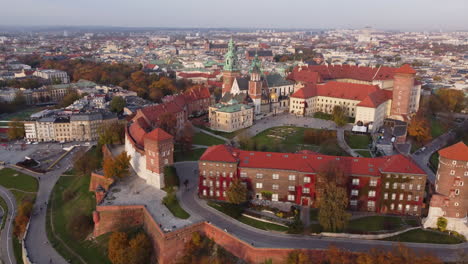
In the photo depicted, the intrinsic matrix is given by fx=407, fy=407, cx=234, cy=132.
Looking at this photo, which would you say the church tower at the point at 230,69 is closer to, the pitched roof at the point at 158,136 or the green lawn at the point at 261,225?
the pitched roof at the point at 158,136

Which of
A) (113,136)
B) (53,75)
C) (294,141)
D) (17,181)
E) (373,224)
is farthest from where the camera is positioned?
(53,75)

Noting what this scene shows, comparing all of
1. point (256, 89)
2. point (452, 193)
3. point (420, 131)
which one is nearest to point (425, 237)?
point (452, 193)

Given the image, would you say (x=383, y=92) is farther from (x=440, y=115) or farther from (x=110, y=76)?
(x=110, y=76)

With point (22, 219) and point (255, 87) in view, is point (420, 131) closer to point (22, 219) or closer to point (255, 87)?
point (255, 87)

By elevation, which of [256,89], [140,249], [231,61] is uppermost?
[231,61]

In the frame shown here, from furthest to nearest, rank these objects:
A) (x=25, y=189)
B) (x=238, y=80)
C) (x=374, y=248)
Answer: (x=238, y=80) < (x=25, y=189) < (x=374, y=248)

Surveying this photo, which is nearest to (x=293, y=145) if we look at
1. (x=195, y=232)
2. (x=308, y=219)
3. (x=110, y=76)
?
(x=308, y=219)

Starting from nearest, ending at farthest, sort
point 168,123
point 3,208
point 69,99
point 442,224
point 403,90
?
point 442,224, point 3,208, point 168,123, point 403,90, point 69,99
